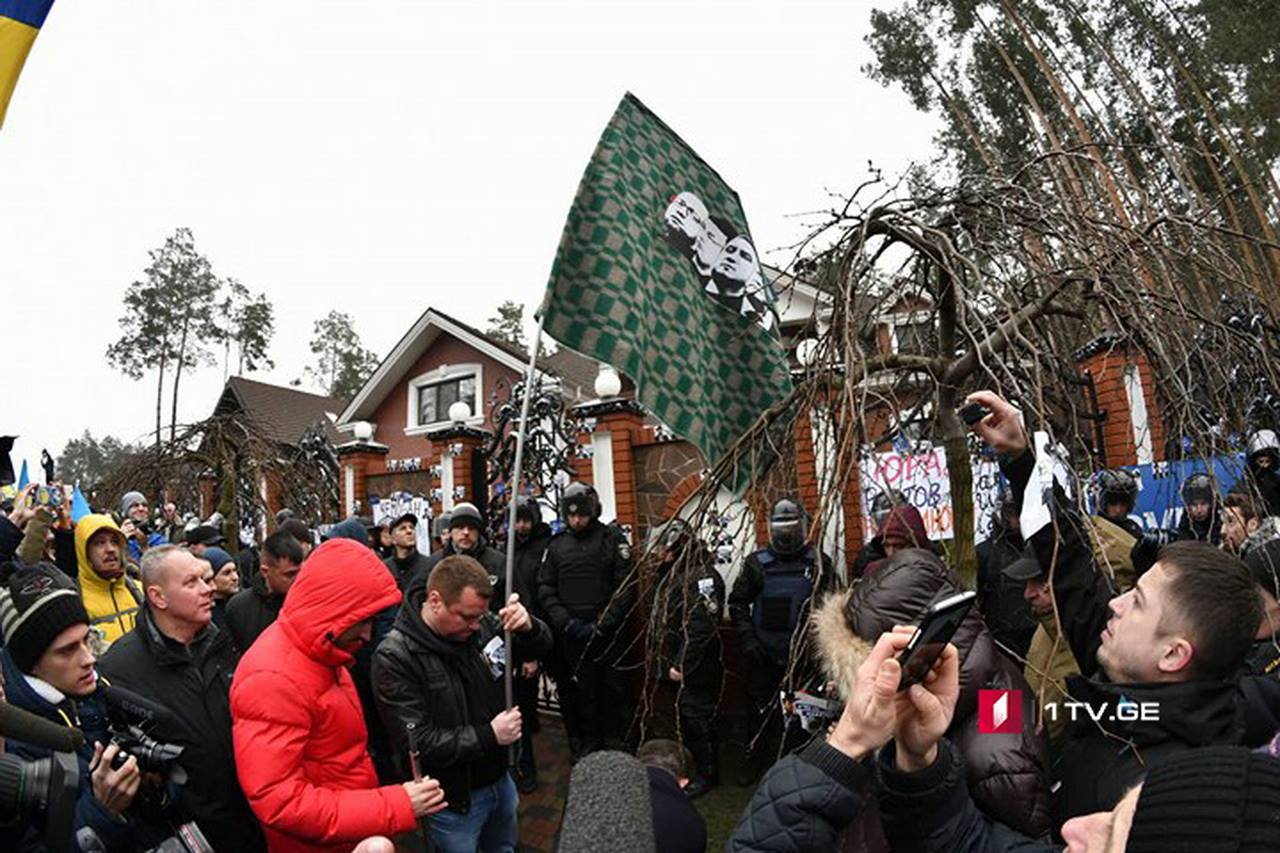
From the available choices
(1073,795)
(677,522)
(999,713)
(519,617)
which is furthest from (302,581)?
(1073,795)

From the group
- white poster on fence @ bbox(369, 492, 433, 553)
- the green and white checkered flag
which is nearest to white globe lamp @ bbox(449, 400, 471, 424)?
white poster on fence @ bbox(369, 492, 433, 553)

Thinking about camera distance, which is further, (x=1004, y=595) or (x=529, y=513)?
(x=529, y=513)

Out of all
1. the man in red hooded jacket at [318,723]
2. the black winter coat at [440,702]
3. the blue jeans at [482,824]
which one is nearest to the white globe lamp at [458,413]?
the black winter coat at [440,702]

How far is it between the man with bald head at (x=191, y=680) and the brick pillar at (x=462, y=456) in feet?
38.3

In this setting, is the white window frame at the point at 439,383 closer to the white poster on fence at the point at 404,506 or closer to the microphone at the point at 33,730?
the white poster on fence at the point at 404,506

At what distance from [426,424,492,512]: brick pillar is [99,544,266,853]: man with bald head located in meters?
11.7

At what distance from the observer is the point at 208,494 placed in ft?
53.1

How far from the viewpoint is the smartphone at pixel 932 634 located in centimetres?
141

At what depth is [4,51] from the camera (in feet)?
7.43

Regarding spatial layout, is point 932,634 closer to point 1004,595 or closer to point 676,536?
point 676,536

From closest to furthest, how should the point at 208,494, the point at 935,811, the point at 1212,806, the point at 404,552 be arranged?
1. the point at 1212,806
2. the point at 935,811
3. the point at 404,552
4. the point at 208,494

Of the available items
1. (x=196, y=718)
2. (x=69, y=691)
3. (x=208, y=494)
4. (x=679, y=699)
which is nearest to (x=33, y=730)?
(x=69, y=691)

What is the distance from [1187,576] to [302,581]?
273 cm

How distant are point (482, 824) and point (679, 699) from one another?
119 cm
